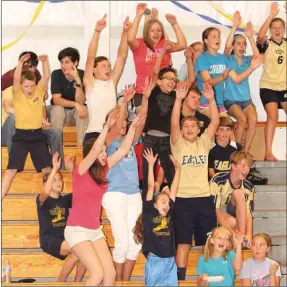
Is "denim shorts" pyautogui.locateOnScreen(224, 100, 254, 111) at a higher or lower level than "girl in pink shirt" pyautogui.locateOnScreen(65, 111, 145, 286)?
higher

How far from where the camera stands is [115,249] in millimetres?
7406

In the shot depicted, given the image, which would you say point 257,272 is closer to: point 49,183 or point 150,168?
point 150,168

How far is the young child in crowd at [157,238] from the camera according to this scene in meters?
7.13

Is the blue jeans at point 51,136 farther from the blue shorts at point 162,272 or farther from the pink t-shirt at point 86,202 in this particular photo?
the blue shorts at point 162,272

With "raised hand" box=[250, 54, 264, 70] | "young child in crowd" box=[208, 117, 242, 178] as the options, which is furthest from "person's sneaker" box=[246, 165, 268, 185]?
"raised hand" box=[250, 54, 264, 70]

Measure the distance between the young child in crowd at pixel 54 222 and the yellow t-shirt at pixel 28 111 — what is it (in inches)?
30.7

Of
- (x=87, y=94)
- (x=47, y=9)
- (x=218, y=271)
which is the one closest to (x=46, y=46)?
(x=47, y=9)

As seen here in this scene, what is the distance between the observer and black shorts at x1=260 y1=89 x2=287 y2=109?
9102mm

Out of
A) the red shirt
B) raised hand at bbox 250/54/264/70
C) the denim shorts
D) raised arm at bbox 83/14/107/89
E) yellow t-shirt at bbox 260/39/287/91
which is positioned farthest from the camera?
the red shirt

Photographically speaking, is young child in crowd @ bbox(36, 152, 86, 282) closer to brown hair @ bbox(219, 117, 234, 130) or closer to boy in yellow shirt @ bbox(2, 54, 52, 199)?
boy in yellow shirt @ bbox(2, 54, 52, 199)

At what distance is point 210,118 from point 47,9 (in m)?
2.94

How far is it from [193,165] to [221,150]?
534 millimetres

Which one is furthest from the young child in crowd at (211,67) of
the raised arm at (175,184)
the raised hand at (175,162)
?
the raised arm at (175,184)

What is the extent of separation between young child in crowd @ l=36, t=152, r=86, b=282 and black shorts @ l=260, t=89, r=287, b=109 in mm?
2747
